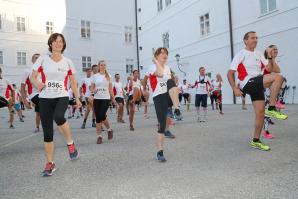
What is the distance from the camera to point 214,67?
75.7 ft

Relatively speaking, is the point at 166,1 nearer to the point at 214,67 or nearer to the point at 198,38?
the point at 198,38

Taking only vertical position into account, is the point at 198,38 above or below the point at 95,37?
below

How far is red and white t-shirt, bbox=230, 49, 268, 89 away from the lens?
564 cm

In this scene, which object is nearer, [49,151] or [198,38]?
[49,151]

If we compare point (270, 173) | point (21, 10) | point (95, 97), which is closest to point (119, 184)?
point (270, 173)

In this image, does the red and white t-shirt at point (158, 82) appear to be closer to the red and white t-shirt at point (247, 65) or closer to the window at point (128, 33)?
the red and white t-shirt at point (247, 65)

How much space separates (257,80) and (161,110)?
68.0 inches

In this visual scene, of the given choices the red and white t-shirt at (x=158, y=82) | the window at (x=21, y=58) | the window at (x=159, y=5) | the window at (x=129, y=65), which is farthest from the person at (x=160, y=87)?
the window at (x=129, y=65)

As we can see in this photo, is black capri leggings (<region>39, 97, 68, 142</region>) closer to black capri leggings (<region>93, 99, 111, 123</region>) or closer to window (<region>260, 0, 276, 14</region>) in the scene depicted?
black capri leggings (<region>93, 99, 111, 123</region>)

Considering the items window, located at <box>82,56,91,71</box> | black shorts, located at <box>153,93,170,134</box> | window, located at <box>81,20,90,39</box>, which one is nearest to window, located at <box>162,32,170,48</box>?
window, located at <box>82,56,91,71</box>

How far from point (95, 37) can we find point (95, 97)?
2880 cm

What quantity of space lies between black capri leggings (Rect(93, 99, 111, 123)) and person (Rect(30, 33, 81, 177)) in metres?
2.35

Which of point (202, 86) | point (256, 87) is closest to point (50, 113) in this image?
point (256, 87)

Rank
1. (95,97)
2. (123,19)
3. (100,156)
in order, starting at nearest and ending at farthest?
1. (100,156)
2. (95,97)
3. (123,19)
